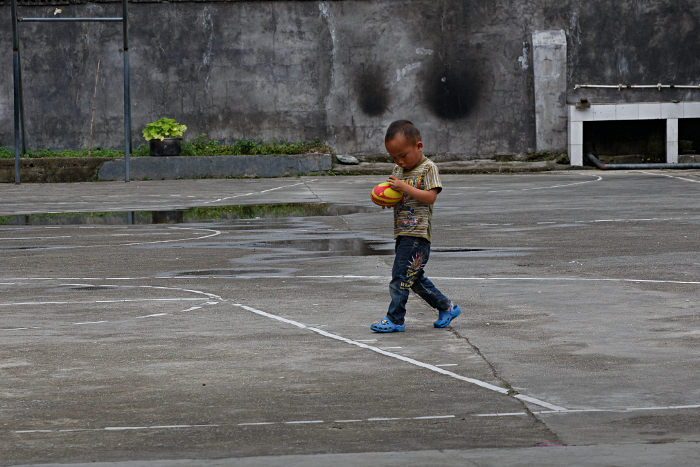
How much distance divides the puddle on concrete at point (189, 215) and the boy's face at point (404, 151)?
9141 mm

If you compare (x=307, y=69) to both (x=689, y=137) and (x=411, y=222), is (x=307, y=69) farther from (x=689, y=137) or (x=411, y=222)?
(x=411, y=222)

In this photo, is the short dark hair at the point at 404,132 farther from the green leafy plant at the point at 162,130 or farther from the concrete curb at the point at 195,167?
the green leafy plant at the point at 162,130

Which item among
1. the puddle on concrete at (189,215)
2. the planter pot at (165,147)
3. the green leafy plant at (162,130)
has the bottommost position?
the puddle on concrete at (189,215)

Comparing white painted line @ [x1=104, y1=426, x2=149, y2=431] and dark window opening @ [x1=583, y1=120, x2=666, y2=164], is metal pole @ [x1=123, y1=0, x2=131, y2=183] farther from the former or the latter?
white painted line @ [x1=104, y1=426, x2=149, y2=431]

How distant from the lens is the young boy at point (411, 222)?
22.3ft

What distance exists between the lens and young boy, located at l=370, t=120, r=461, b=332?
22.3ft

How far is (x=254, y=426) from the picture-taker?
14.8ft

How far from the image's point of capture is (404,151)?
686 centimetres

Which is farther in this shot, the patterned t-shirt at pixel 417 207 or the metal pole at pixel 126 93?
the metal pole at pixel 126 93

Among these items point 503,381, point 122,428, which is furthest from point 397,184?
point 122,428

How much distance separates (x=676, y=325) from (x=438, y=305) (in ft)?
5.24

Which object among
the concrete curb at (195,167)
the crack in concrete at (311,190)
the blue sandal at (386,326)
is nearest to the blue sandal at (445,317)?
the blue sandal at (386,326)

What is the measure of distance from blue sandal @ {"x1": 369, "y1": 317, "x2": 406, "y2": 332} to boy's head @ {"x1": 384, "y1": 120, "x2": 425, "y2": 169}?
43.6 inches

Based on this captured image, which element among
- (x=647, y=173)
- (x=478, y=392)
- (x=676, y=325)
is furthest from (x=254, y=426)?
(x=647, y=173)
